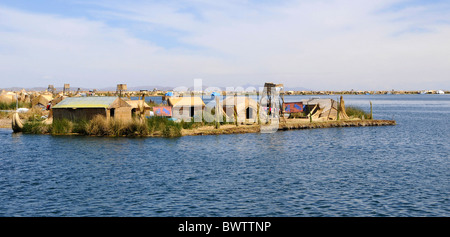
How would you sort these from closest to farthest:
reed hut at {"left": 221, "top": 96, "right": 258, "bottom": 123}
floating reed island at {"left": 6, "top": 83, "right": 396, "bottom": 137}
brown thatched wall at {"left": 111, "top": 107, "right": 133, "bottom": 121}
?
floating reed island at {"left": 6, "top": 83, "right": 396, "bottom": 137}, brown thatched wall at {"left": 111, "top": 107, "right": 133, "bottom": 121}, reed hut at {"left": 221, "top": 96, "right": 258, "bottom": 123}

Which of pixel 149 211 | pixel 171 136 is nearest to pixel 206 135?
pixel 171 136

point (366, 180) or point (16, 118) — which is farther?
point (16, 118)

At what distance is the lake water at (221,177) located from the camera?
54.1 feet

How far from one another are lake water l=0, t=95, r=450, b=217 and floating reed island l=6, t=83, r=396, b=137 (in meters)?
2.06

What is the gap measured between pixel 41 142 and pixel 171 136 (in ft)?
35.7

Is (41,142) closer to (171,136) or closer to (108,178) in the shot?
(171,136)

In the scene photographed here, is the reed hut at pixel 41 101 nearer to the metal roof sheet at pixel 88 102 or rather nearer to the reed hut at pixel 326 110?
the metal roof sheet at pixel 88 102

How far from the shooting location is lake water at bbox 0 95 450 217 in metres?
16.5

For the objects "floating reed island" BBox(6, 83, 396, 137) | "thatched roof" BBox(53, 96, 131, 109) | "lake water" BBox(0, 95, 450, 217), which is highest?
"thatched roof" BBox(53, 96, 131, 109)

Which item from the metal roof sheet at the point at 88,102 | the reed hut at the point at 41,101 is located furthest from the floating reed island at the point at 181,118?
the reed hut at the point at 41,101

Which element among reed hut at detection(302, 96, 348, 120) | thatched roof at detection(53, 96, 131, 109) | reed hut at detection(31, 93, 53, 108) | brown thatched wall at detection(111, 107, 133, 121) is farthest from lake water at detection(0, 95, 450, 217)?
reed hut at detection(31, 93, 53, 108)

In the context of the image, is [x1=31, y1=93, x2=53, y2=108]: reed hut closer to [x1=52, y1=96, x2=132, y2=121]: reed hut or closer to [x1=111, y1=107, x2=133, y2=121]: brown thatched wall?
[x1=52, y1=96, x2=132, y2=121]: reed hut

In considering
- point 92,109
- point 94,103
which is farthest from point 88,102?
point 92,109

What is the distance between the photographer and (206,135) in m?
40.8
